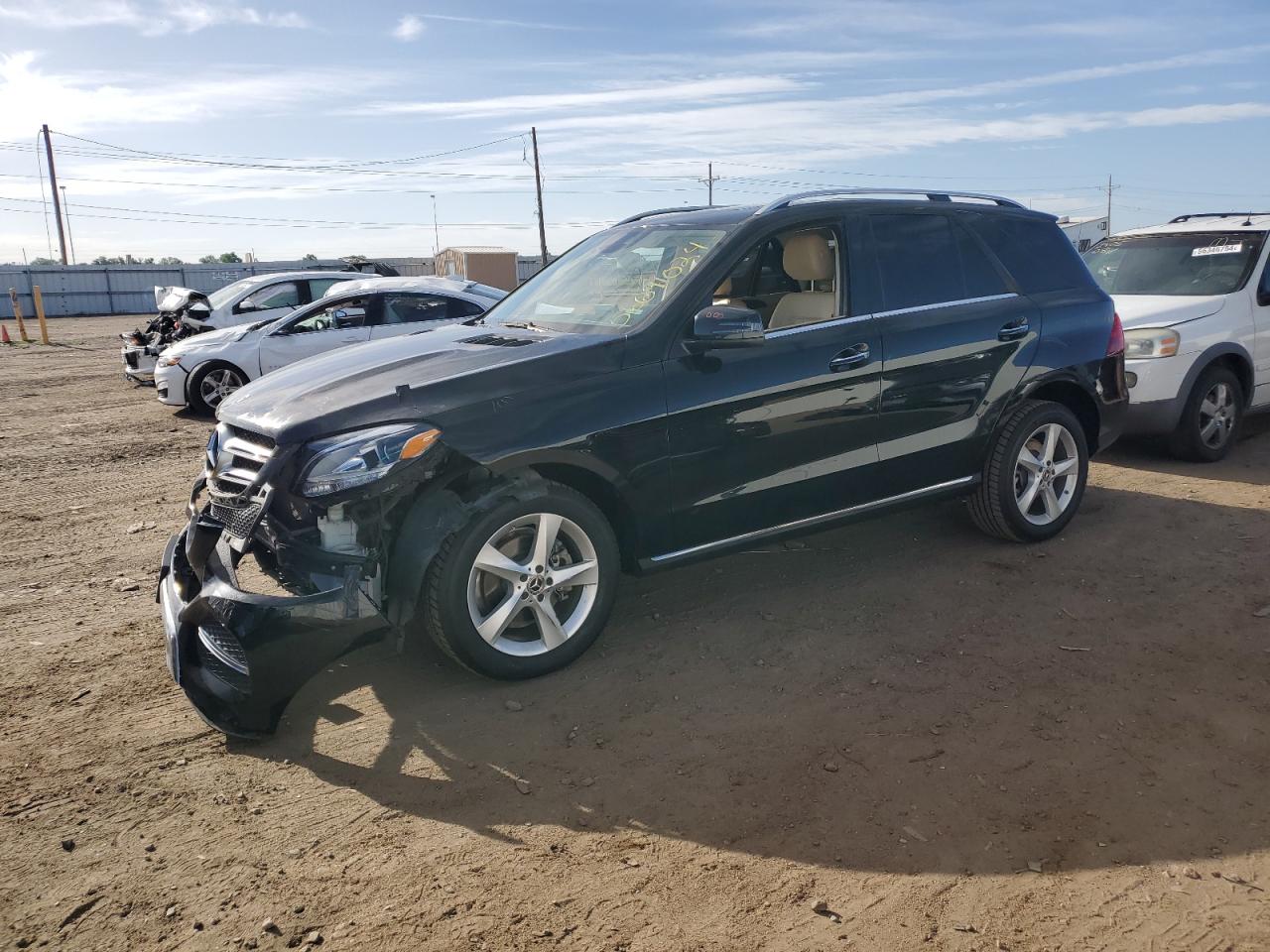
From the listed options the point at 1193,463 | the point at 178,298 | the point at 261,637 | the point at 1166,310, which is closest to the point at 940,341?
the point at 261,637

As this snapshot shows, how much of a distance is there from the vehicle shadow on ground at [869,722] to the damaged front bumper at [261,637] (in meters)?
0.24

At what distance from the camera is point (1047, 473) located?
18.8 ft

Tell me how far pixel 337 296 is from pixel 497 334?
290 inches

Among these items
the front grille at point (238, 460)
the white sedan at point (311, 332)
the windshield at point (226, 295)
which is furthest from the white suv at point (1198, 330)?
the windshield at point (226, 295)

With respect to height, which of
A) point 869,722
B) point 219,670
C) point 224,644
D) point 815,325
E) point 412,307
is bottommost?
point 869,722

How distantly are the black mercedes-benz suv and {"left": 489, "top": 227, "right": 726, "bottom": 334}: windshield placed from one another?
2cm

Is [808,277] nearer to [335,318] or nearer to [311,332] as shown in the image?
[335,318]

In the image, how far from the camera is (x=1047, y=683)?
410 centimetres

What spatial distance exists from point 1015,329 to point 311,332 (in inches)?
342

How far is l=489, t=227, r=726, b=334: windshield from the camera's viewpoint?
4578 millimetres

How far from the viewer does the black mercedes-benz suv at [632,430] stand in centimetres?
369

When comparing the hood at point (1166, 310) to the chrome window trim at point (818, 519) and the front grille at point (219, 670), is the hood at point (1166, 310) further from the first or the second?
the front grille at point (219, 670)

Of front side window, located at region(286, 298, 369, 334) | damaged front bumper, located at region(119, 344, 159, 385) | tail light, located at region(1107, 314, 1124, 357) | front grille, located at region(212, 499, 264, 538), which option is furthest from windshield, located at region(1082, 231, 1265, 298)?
damaged front bumper, located at region(119, 344, 159, 385)

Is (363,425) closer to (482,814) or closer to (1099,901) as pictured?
(482,814)
